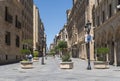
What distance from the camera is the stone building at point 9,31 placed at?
44.6m

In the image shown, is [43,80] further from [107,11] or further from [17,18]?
[17,18]

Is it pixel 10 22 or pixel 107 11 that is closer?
pixel 107 11

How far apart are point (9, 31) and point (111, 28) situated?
1760 cm

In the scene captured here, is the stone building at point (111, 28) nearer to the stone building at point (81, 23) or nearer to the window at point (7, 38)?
the stone building at point (81, 23)

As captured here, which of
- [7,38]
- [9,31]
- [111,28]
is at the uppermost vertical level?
[9,31]

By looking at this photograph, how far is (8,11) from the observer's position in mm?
48625

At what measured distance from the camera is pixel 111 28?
38.8 meters

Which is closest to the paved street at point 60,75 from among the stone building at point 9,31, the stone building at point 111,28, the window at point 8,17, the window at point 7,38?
the stone building at point 111,28

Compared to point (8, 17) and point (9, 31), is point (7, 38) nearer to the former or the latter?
point (9, 31)

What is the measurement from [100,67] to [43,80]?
502 inches

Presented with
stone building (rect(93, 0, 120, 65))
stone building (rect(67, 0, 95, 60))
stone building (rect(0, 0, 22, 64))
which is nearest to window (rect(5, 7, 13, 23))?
stone building (rect(0, 0, 22, 64))

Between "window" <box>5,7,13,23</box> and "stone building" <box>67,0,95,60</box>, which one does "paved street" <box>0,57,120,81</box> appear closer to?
"window" <box>5,7,13,23</box>

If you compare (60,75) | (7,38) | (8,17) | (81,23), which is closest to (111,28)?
(7,38)

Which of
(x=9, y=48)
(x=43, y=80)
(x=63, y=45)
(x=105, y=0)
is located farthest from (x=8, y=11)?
(x=63, y=45)
